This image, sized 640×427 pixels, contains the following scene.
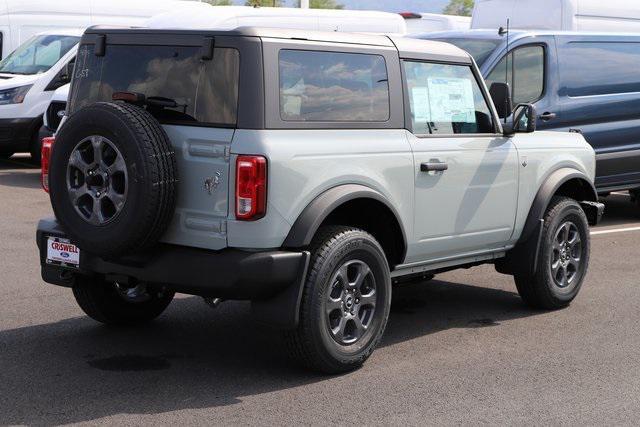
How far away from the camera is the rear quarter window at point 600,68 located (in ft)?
37.4

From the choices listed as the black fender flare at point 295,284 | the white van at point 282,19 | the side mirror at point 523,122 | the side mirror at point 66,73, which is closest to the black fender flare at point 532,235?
the side mirror at point 523,122

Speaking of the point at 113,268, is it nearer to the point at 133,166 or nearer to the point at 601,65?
the point at 133,166

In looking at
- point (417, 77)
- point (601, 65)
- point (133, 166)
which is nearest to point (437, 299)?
point (417, 77)

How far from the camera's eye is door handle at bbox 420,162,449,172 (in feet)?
21.0

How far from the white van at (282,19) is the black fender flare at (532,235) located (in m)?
7.86

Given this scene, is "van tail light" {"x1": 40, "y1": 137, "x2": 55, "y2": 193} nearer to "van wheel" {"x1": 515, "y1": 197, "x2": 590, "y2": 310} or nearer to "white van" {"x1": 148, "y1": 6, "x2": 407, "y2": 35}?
"van wheel" {"x1": 515, "y1": 197, "x2": 590, "y2": 310}

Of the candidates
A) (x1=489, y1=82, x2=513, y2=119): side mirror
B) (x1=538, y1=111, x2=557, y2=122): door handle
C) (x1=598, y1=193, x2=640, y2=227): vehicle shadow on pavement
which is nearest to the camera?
(x1=489, y1=82, x2=513, y2=119): side mirror

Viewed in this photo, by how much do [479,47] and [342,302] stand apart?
5.91 m

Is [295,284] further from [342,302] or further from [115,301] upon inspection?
[115,301]

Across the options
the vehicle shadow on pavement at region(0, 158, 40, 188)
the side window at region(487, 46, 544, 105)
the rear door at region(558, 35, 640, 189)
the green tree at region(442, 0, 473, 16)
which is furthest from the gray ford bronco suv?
the green tree at region(442, 0, 473, 16)

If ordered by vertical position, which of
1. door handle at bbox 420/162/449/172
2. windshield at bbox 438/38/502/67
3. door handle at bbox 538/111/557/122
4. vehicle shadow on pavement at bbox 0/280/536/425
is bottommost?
vehicle shadow on pavement at bbox 0/280/536/425

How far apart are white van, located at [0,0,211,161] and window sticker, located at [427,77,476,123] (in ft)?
31.4

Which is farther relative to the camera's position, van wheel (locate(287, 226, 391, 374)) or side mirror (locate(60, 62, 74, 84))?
side mirror (locate(60, 62, 74, 84))

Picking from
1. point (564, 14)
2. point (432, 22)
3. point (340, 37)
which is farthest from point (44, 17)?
point (340, 37)
